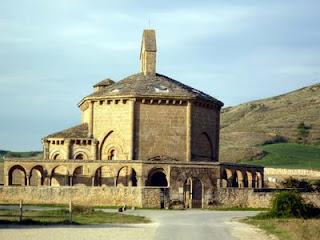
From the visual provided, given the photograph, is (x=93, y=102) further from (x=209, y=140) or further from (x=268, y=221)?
(x=268, y=221)

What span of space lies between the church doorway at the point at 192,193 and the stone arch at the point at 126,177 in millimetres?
4656

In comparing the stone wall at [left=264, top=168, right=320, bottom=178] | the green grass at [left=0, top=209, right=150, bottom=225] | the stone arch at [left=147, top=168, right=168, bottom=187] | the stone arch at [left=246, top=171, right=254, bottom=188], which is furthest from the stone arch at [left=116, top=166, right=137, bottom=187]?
the stone wall at [left=264, top=168, right=320, bottom=178]

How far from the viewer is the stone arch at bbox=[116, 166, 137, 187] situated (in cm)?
5591

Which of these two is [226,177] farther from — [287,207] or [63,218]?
[63,218]

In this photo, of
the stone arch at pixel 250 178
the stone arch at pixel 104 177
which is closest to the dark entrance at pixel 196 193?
the stone arch at pixel 104 177

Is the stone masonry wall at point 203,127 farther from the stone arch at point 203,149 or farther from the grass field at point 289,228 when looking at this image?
the grass field at point 289,228

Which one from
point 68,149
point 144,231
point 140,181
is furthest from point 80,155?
point 144,231

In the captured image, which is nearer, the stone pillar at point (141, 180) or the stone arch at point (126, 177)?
the stone pillar at point (141, 180)

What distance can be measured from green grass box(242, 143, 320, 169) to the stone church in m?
35.6

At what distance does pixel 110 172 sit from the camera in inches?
2271

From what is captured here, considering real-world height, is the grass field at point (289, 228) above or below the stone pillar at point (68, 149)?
below

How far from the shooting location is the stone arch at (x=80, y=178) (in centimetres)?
5772

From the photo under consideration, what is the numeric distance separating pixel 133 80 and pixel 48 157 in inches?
387

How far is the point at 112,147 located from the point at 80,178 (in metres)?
3.84
